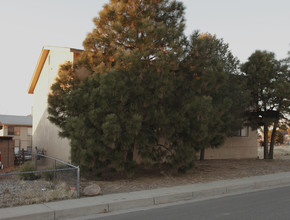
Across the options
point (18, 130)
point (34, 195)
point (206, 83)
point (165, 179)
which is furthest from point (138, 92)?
point (18, 130)

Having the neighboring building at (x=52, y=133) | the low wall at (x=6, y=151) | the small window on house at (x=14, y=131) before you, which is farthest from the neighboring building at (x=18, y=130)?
the low wall at (x=6, y=151)

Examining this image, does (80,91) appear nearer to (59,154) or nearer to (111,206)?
(111,206)

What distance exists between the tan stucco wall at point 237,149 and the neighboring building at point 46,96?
27.2 feet

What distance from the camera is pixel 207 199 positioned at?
7.94 metres

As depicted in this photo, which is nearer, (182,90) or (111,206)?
(111,206)

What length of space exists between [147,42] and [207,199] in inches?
202

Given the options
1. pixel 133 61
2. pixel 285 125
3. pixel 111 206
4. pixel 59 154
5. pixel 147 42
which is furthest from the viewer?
pixel 285 125

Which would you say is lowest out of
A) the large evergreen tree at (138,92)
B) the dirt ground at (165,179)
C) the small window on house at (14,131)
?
the dirt ground at (165,179)

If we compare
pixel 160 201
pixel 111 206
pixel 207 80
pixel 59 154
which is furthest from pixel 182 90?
pixel 59 154

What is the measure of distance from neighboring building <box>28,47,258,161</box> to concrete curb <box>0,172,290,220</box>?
304 inches

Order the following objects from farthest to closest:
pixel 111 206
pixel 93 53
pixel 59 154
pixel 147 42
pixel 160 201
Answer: pixel 59 154, pixel 93 53, pixel 147 42, pixel 160 201, pixel 111 206

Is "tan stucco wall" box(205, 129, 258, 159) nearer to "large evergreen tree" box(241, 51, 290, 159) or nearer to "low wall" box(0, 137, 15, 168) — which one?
"large evergreen tree" box(241, 51, 290, 159)

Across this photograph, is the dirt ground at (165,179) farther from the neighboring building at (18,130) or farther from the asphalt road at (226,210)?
the neighboring building at (18,130)

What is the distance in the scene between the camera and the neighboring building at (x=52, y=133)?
1614 centimetres
